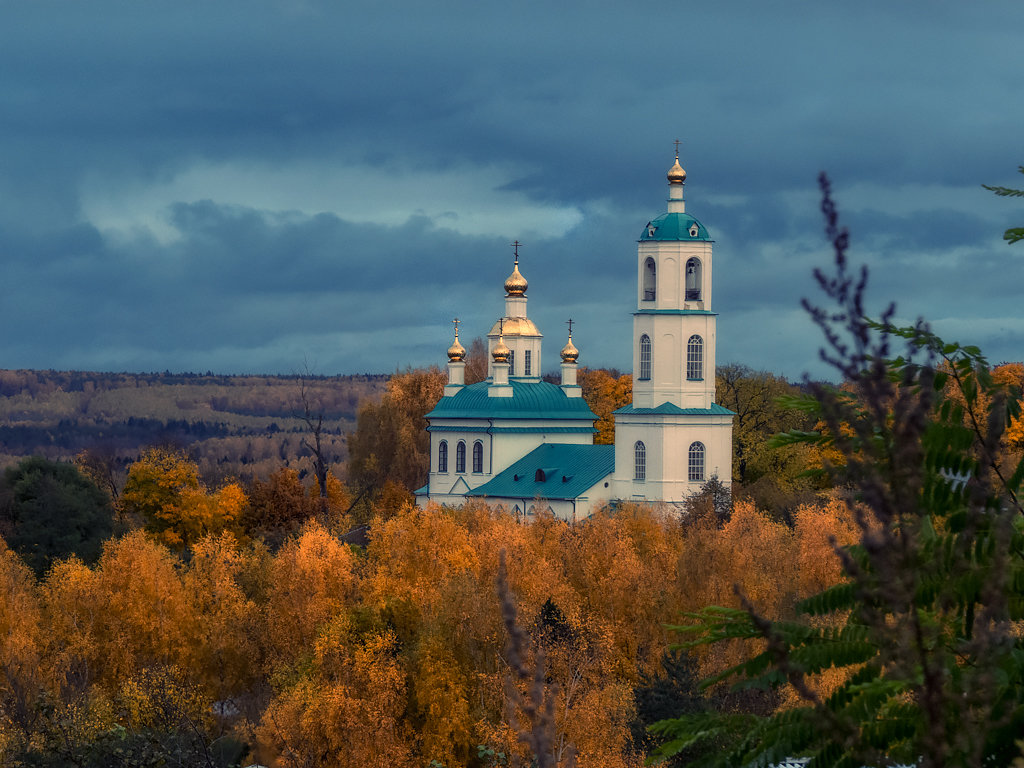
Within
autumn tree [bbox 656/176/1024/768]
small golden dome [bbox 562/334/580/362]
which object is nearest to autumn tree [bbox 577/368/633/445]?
small golden dome [bbox 562/334/580/362]

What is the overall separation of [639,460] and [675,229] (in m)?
10.4

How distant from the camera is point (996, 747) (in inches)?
316

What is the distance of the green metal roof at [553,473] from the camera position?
69938mm

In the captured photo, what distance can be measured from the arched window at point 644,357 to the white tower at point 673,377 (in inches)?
1.8

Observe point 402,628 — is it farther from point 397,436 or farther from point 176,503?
point 397,436

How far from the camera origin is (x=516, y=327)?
8338 centimetres

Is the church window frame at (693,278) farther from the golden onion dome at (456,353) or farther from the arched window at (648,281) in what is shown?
the golden onion dome at (456,353)

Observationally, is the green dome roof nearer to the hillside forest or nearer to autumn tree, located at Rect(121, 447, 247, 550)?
the hillside forest

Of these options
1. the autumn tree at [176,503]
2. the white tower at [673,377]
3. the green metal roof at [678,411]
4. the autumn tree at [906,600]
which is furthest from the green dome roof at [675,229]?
the autumn tree at [906,600]

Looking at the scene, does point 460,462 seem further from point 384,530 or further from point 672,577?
point 672,577

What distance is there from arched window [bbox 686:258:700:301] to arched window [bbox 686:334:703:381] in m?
1.85

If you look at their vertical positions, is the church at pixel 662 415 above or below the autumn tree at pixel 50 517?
above

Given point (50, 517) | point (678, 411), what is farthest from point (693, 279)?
point (50, 517)

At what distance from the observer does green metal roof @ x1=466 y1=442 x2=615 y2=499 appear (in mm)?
69938
